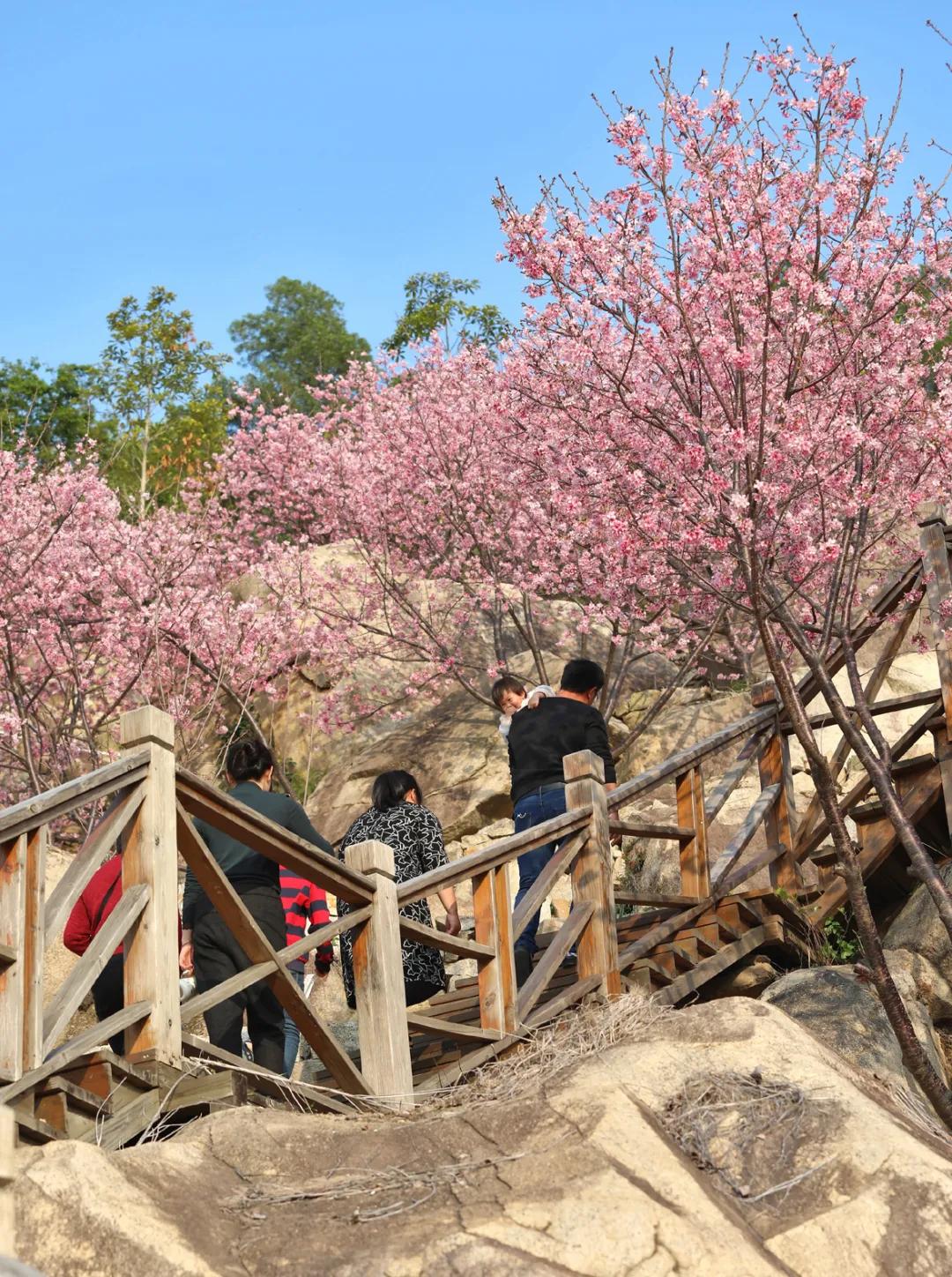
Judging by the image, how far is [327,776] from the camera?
18078mm

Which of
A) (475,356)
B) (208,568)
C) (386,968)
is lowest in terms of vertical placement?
(386,968)

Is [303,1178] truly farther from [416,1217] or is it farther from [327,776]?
[327,776]

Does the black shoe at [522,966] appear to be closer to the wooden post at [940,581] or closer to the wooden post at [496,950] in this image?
the wooden post at [496,950]

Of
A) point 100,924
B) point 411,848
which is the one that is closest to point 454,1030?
point 411,848

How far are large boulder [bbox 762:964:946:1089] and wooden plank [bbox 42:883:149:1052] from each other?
13.7 ft

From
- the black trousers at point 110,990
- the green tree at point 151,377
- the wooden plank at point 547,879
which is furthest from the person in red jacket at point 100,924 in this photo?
the green tree at point 151,377

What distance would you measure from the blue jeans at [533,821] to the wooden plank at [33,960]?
12.6 feet

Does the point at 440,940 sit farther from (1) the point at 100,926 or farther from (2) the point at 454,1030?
(1) the point at 100,926

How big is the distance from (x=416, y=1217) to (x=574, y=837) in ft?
12.8

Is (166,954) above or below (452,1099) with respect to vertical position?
above

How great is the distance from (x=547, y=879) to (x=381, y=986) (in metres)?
1.64

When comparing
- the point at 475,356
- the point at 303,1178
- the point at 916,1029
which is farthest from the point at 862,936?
the point at 475,356

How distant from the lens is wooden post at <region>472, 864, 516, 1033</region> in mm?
6918

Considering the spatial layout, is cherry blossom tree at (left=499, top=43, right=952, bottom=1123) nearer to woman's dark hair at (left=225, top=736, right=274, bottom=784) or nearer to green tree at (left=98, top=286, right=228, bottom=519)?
woman's dark hair at (left=225, top=736, right=274, bottom=784)
